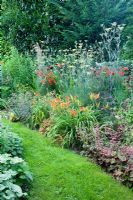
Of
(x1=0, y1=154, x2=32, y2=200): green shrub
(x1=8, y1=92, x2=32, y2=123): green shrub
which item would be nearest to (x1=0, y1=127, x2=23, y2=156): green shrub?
(x1=0, y1=154, x2=32, y2=200): green shrub

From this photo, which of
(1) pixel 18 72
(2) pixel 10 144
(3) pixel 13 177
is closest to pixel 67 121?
(2) pixel 10 144

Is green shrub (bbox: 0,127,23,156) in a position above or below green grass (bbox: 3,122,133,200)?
above

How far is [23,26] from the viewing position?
9.89 m

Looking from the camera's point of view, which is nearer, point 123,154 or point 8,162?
point 8,162

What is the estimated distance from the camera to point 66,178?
15.6 ft

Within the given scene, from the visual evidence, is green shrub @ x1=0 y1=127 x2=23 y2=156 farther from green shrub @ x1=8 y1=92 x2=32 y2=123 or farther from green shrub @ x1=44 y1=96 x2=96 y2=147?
green shrub @ x1=8 y1=92 x2=32 y2=123

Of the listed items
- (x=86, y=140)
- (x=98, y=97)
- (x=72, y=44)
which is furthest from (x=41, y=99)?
(x=72, y=44)

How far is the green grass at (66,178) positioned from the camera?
4.51 meters

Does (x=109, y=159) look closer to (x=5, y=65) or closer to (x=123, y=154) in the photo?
(x=123, y=154)

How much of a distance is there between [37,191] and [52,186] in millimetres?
207

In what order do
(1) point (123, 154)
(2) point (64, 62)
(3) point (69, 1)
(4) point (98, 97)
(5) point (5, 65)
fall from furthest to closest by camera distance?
(3) point (69, 1) < (5) point (5, 65) < (2) point (64, 62) < (4) point (98, 97) < (1) point (123, 154)

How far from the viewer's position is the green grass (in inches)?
178

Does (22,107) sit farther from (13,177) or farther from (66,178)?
(13,177)

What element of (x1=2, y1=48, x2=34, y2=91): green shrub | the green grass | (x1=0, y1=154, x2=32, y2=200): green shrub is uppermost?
(x1=2, y1=48, x2=34, y2=91): green shrub
